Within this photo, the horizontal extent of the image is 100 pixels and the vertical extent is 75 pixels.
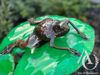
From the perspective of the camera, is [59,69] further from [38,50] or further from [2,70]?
[2,70]

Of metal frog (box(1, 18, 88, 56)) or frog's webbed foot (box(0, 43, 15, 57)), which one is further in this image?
frog's webbed foot (box(0, 43, 15, 57))

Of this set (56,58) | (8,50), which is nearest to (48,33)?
(56,58)

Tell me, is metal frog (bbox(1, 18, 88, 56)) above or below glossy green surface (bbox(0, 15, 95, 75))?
above

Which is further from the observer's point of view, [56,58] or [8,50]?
[8,50]

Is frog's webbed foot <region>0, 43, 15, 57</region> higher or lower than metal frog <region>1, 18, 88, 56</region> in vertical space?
lower

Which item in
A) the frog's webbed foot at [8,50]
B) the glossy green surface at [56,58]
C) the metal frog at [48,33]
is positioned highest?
the metal frog at [48,33]

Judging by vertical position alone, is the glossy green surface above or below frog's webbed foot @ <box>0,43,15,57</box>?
below

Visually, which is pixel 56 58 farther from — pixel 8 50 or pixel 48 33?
pixel 8 50

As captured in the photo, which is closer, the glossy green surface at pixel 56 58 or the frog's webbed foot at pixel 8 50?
the glossy green surface at pixel 56 58

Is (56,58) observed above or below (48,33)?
below

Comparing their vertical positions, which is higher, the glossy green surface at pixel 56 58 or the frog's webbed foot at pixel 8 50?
the frog's webbed foot at pixel 8 50

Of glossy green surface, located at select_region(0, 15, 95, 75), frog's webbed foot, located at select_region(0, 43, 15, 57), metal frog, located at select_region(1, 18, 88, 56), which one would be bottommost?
glossy green surface, located at select_region(0, 15, 95, 75)
